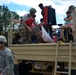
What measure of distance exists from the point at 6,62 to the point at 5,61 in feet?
0.27

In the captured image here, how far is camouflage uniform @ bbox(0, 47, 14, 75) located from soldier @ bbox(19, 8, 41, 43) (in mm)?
2267

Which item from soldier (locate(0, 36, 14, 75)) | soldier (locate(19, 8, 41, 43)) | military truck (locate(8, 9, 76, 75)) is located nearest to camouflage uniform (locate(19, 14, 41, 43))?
soldier (locate(19, 8, 41, 43))

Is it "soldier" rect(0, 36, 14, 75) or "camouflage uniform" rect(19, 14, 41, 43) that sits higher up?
"camouflage uniform" rect(19, 14, 41, 43)

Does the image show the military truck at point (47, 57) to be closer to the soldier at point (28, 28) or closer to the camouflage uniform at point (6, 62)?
the soldier at point (28, 28)

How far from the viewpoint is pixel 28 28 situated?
714 centimetres

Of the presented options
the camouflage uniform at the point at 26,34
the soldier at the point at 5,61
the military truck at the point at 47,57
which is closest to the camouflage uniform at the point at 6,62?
the soldier at the point at 5,61

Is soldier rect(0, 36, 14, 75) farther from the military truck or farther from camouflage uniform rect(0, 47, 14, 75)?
the military truck

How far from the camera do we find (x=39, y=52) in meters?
6.29

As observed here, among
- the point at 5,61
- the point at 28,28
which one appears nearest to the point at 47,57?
the point at 28,28

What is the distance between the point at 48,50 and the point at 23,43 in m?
1.22

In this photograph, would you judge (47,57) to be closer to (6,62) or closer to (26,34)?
(26,34)

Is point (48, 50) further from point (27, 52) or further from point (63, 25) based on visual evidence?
point (63, 25)

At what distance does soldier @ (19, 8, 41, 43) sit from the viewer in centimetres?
717

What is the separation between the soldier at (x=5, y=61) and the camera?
15.4 ft
